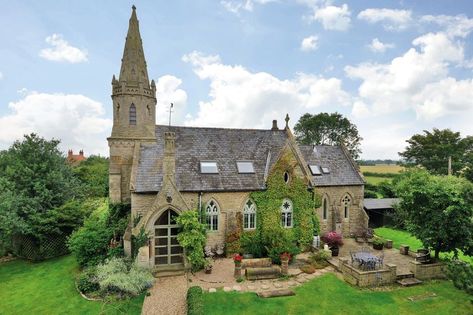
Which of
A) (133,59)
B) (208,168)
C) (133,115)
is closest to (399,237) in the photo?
(208,168)

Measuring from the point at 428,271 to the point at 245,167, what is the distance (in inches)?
628

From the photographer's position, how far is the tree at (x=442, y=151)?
55.0 metres

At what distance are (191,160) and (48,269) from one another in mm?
15110

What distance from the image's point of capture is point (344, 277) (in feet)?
63.7

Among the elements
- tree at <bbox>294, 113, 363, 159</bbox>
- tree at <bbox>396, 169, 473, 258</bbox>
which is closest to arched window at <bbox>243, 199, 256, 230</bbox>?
tree at <bbox>396, 169, 473, 258</bbox>

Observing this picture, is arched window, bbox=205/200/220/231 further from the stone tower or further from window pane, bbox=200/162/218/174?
the stone tower

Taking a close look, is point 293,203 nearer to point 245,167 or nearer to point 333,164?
point 245,167

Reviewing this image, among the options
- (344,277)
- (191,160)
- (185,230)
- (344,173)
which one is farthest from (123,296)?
(344,173)

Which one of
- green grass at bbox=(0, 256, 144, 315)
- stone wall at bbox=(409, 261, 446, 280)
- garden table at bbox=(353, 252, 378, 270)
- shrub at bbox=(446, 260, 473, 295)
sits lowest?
green grass at bbox=(0, 256, 144, 315)

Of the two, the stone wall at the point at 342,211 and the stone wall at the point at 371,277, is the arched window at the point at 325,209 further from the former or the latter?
the stone wall at the point at 371,277

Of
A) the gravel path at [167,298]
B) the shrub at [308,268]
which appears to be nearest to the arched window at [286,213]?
the shrub at [308,268]

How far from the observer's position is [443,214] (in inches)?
705

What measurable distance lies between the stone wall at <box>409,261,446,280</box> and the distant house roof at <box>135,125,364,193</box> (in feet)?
35.4

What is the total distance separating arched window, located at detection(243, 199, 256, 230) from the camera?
2395 cm
